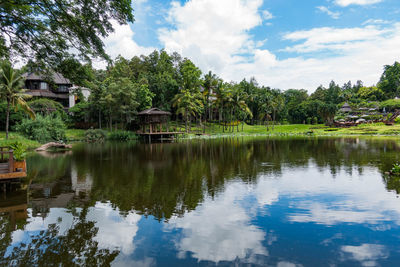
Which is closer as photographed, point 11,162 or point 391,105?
point 11,162

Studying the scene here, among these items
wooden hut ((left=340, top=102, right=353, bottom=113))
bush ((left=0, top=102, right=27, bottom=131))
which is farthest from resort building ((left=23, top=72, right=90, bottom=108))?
wooden hut ((left=340, top=102, right=353, bottom=113))

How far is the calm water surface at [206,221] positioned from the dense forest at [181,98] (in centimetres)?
2560

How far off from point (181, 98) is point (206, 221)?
43.0 m

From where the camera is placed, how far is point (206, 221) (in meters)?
6.66

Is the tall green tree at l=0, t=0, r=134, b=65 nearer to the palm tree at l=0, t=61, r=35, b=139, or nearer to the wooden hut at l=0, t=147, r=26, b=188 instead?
the wooden hut at l=0, t=147, r=26, b=188

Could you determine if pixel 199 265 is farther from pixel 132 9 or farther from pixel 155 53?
pixel 155 53

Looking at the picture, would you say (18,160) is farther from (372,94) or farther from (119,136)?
(372,94)

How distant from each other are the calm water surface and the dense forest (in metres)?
25.6

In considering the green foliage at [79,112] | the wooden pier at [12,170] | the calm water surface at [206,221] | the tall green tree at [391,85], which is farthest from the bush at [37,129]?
the tall green tree at [391,85]

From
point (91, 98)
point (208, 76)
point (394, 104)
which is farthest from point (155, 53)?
point (394, 104)

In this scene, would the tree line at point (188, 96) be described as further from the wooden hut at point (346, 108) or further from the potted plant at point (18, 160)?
the potted plant at point (18, 160)

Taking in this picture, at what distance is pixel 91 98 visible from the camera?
45.4 meters

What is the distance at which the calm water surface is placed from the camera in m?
4.96

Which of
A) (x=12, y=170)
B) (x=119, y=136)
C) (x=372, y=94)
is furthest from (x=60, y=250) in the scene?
(x=372, y=94)
